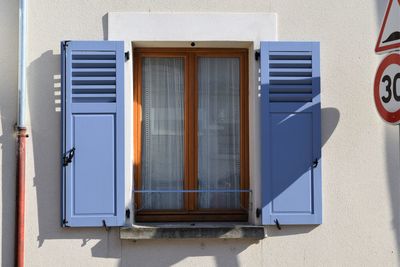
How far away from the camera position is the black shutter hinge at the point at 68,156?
18.3 ft

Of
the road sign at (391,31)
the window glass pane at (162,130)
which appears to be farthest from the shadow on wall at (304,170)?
the road sign at (391,31)

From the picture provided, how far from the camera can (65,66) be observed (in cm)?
562

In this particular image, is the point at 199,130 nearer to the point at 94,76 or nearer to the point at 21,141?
the point at 94,76

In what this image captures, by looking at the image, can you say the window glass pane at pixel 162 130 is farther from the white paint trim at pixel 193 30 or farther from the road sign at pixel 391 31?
the road sign at pixel 391 31

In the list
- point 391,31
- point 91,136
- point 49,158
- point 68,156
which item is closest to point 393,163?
point 391,31

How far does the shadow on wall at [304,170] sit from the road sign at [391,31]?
4.53 feet

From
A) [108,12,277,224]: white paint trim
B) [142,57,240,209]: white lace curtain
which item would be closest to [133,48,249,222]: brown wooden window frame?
[142,57,240,209]: white lace curtain

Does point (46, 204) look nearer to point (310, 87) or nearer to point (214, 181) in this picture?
point (214, 181)

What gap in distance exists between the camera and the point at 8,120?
5.68m

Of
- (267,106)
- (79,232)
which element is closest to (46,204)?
(79,232)

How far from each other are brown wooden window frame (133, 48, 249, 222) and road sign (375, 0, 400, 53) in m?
1.81

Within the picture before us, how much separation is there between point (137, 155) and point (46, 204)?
0.98 m

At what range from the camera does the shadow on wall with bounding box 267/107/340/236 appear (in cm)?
569

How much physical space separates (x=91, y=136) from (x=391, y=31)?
2.78 m
